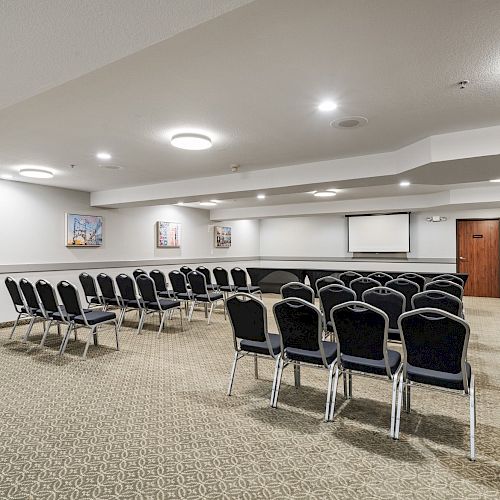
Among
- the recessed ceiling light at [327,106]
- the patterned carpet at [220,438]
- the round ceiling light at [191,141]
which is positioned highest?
the recessed ceiling light at [327,106]

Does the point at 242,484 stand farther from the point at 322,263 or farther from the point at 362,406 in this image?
the point at 322,263

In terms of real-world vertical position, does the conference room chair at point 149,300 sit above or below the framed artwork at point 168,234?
below

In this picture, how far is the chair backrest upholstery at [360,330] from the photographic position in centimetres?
270

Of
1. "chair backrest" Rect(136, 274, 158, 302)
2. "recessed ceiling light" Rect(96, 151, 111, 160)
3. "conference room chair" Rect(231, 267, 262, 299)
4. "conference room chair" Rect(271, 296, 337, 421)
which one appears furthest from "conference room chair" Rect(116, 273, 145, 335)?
"conference room chair" Rect(271, 296, 337, 421)

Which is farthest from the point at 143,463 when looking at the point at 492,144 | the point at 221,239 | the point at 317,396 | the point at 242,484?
the point at 221,239

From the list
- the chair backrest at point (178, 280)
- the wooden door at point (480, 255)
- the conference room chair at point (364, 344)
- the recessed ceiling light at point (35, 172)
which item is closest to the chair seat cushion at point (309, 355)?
the conference room chair at point (364, 344)

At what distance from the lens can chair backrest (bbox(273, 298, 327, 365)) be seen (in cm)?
295

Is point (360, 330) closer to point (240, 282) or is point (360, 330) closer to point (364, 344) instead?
point (364, 344)

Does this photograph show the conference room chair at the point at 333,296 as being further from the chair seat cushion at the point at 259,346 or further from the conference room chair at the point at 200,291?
the conference room chair at the point at 200,291

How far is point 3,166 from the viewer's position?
225 inches

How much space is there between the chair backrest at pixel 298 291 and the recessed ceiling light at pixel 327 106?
6.74 feet

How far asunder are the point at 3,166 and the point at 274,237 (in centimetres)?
916

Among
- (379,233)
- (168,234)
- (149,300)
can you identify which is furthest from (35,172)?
(379,233)

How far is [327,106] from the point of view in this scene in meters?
3.41
